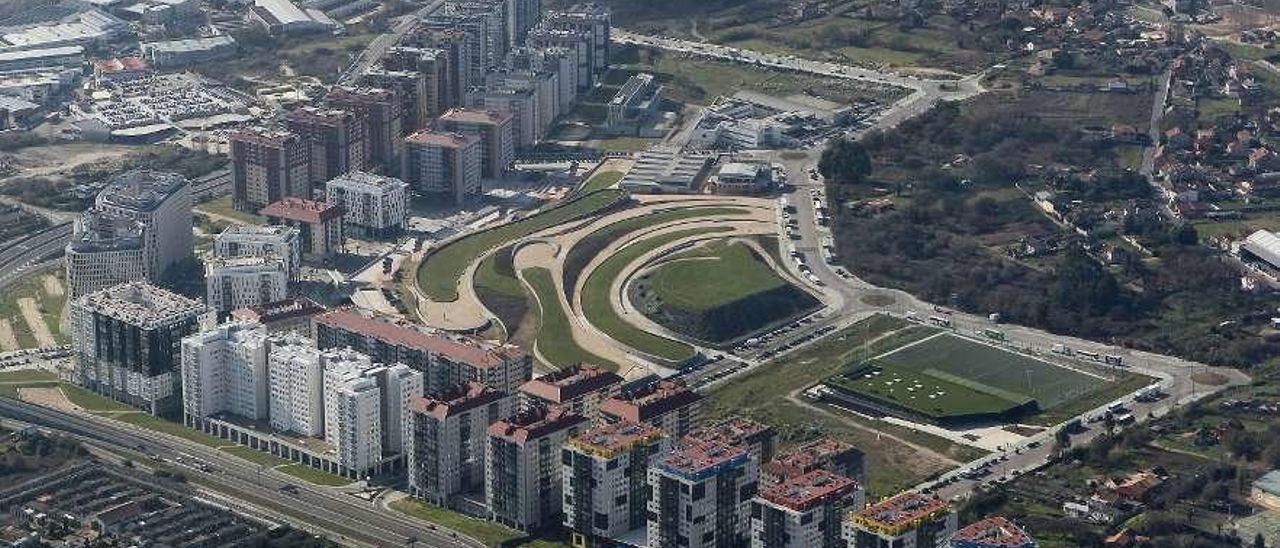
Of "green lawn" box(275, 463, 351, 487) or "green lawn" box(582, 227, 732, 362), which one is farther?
"green lawn" box(582, 227, 732, 362)

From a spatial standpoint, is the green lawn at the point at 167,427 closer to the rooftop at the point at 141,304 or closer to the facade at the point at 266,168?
the rooftop at the point at 141,304

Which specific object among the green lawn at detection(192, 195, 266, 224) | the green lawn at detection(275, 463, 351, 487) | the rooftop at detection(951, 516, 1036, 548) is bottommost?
the green lawn at detection(275, 463, 351, 487)

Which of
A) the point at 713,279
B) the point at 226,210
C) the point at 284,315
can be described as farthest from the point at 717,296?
the point at 226,210

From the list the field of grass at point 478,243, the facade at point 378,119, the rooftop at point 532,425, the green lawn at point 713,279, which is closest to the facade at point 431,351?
the rooftop at point 532,425

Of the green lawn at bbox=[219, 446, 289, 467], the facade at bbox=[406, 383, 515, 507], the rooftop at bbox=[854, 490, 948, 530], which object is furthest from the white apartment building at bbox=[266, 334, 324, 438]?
the rooftop at bbox=[854, 490, 948, 530]

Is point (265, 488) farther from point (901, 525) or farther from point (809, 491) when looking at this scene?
point (901, 525)

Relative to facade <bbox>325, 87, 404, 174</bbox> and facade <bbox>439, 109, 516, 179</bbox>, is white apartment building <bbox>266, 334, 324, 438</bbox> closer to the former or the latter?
facade <bbox>325, 87, 404, 174</bbox>
